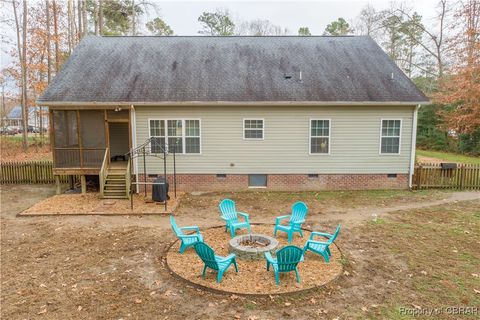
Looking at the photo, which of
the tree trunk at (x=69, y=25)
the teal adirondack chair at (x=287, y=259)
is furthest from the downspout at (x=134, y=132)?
the tree trunk at (x=69, y=25)

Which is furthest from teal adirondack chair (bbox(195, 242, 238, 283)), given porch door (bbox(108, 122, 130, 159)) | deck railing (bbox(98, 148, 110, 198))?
porch door (bbox(108, 122, 130, 159))

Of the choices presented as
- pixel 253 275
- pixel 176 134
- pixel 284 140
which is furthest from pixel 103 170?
pixel 253 275

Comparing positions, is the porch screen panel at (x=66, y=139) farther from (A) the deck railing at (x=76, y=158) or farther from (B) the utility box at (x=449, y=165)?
(B) the utility box at (x=449, y=165)

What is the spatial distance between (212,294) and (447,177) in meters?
13.5

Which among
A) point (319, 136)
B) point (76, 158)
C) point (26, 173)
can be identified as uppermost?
point (319, 136)

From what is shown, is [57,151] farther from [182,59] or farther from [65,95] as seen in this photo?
[182,59]

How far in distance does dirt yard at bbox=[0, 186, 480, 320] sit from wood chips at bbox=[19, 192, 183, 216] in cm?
40

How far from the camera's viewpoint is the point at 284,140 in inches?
562

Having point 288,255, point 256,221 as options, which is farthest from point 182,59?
point 288,255

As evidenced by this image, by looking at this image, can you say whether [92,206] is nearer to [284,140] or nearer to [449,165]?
[284,140]

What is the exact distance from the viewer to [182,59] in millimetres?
16359

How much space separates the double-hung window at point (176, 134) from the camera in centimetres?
1416

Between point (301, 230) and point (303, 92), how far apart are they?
7.53 metres

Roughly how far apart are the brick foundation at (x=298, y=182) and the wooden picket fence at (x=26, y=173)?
18.3ft
